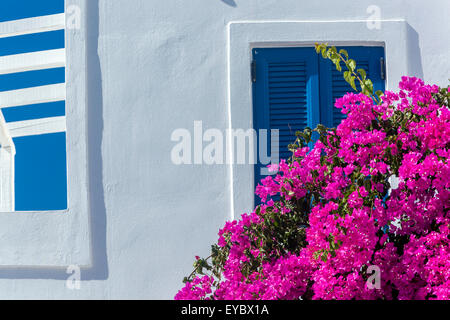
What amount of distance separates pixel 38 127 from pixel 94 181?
2.91ft

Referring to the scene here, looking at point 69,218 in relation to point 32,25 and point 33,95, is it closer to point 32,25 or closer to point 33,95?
point 33,95

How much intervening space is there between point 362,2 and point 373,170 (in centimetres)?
242

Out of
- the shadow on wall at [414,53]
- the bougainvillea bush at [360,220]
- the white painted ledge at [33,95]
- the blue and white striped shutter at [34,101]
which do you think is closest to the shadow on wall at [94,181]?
the blue and white striped shutter at [34,101]

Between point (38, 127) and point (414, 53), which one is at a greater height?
point (414, 53)

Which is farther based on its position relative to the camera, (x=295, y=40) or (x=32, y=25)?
(x=32, y=25)

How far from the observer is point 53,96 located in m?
5.39

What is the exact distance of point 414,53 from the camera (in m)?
4.96

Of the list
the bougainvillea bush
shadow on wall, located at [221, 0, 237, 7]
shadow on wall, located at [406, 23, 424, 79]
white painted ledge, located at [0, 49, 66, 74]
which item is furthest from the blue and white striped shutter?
shadow on wall, located at [406, 23, 424, 79]

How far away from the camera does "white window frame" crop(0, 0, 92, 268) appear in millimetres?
4883

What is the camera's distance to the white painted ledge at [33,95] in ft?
17.7

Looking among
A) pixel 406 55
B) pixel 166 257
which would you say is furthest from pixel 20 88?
pixel 406 55

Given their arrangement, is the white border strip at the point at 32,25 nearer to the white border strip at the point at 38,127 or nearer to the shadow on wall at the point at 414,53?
the white border strip at the point at 38,127

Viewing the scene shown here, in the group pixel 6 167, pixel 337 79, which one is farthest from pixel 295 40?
pixel 6 167
